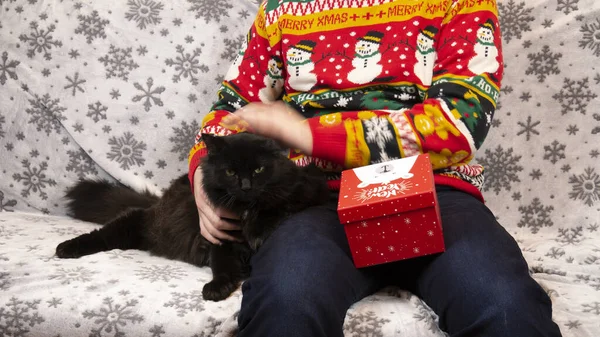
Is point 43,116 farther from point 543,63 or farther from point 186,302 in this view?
point 543,63

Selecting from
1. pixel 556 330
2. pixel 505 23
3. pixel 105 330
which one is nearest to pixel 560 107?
pixel 505 23

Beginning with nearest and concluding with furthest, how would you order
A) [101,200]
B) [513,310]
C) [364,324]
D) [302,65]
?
[513,310] < [364,324] < [302,65] < [101,200]

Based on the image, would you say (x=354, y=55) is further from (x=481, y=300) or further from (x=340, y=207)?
(x=481, y=300)

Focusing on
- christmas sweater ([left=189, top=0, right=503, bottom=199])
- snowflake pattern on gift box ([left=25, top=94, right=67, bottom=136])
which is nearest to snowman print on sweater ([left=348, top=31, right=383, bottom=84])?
christmas sweater ([left=189, top=0, right=503, bottom=199])

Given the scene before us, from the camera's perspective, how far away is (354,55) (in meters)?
1.42

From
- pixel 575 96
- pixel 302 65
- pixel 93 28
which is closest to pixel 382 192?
pixel 302 65

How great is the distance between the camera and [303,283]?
103cm

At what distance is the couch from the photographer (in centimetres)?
125

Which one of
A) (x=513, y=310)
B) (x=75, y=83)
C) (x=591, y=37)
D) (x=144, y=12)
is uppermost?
(x=144, y=12)

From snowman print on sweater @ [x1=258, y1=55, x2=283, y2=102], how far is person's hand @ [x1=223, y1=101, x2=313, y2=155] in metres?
0.25

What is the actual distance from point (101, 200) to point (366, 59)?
0.92 meters

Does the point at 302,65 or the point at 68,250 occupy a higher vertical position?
the point at 302,65

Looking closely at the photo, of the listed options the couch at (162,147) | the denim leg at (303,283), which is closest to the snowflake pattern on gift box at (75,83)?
the couch at (162,147)

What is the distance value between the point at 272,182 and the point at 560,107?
917mm
